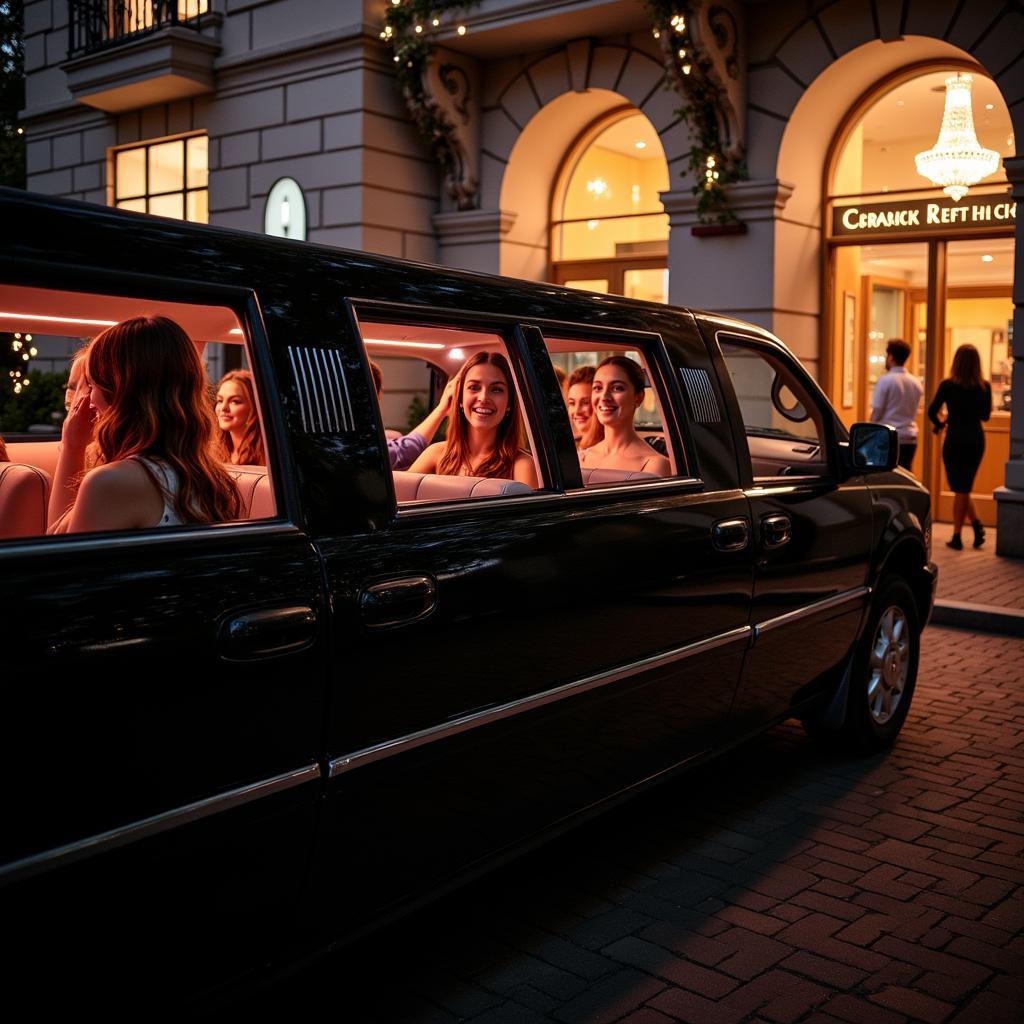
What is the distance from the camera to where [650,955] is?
3.34 meters

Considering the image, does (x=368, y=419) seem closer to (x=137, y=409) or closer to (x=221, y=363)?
(x=137, y=409)

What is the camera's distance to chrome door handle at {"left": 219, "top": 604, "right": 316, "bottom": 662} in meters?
2.30

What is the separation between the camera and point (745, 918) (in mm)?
3586

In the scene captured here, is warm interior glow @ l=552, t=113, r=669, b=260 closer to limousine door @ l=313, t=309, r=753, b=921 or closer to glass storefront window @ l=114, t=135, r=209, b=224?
glass storefront window @ l=114, t=135, r=209, b=224

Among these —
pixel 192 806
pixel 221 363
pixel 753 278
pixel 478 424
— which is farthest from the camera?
pixel 221 363

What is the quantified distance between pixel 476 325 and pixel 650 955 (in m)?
1.82

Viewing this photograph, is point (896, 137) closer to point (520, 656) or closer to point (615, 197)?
point (615, 197)

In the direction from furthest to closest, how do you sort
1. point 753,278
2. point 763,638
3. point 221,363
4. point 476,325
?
point 221,363 < point 753,278 < point 763,638 < point 476,325

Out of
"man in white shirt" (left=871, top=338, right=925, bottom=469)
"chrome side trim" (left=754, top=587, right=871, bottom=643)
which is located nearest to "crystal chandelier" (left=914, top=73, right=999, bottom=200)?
"man in white shirt" (left=871, top=338, right=925, bottom=469)

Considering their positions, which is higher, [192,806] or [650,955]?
[192,806]

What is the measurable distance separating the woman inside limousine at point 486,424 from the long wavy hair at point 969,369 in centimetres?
841

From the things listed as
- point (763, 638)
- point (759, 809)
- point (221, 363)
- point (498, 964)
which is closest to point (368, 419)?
point (498, 964)

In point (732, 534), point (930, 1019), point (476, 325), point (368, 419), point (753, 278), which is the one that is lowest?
point (930, 1019)

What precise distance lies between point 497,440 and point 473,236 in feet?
36.2
